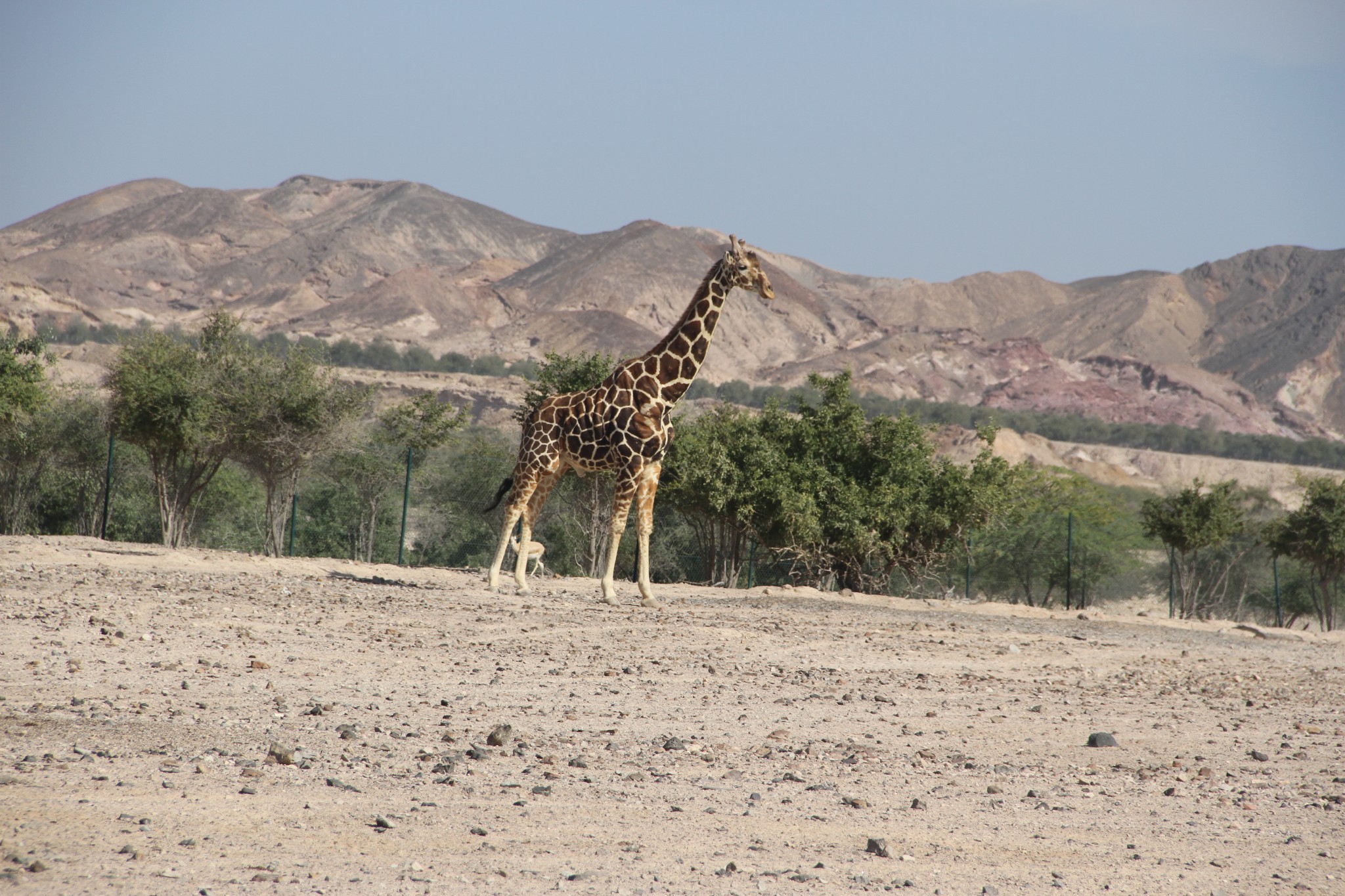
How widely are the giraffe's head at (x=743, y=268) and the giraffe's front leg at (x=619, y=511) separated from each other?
283 centimetres

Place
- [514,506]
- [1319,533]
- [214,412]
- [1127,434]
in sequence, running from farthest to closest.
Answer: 1. [1127,434]
2. [1319,533]
3. [214,412]
4. [514,506]

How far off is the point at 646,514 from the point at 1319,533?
20531 mm

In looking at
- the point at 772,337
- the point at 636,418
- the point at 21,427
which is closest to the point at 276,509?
the point at 21,427

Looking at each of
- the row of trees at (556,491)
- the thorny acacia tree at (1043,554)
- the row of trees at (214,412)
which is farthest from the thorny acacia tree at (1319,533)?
the row of trees at (214,412)

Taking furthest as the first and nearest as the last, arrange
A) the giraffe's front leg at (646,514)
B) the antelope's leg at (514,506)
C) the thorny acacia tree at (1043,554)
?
the thorny acacia tree at (1043,554)
the antelope's leg at (514,506)
the giraffe's front leg at (646,514)

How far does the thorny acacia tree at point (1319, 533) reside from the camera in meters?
28.4

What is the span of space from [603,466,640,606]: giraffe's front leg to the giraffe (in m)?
0.01

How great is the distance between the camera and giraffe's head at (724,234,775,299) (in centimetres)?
1546

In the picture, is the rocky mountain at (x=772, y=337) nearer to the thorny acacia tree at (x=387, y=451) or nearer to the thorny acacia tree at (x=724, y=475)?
the thorny acacia tree at (x=387, y=451)

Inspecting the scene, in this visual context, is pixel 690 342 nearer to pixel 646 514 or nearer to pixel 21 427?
pixel 646 514

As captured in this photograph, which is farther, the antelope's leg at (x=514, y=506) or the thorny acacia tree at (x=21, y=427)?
the thorny acacia tree at (x=21, y=427)

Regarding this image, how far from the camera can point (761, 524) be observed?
23703mm

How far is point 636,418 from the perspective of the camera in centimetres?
1556

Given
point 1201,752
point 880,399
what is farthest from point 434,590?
point 880,399
